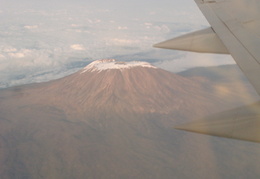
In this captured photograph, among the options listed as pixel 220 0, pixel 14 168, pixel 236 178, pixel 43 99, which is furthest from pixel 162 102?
pixel 220 0

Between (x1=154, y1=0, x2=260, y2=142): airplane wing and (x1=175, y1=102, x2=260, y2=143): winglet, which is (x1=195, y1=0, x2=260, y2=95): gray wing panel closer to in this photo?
(x1=154, y1=0, x2=260, y2=142): airplane wing

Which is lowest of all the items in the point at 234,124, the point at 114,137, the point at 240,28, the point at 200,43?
the point at 114,137

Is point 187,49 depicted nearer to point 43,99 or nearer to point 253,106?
point 253,106

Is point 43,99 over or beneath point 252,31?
beneath

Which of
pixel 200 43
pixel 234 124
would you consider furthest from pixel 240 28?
pixel 234 124

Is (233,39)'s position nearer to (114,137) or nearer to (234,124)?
(234,124)

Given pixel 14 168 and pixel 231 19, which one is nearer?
pixel 231 19

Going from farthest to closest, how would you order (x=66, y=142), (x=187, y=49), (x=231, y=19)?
1. (x=66, y=142)
2. (x=231, y=19)
3. (x=187, y=49)
